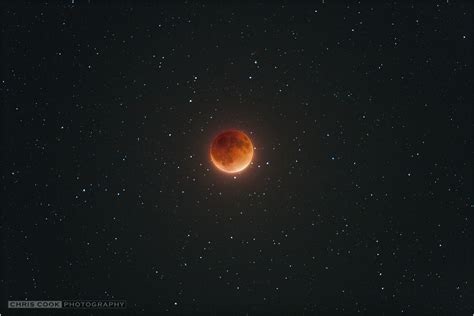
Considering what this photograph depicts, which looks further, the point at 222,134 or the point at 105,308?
the point at 105,308

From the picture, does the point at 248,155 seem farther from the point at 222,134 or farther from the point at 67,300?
the point at 67,300

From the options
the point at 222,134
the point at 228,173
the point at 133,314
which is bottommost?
the point at 133,314

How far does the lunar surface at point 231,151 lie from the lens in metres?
7.44

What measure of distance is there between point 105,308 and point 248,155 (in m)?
3.92

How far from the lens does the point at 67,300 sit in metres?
8.10

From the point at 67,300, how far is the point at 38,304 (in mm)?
800

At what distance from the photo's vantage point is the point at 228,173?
7.68 metres

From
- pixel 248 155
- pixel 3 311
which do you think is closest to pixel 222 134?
pixel 248 155

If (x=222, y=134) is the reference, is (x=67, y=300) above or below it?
below

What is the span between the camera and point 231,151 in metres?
7.46

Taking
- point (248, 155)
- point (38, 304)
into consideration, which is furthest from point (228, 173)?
point (38, 304)

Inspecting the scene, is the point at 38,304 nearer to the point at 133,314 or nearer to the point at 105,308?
the point at 105,308

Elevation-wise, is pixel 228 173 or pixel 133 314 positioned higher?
pixel 228 173

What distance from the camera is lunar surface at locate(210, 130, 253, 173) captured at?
293 inches
